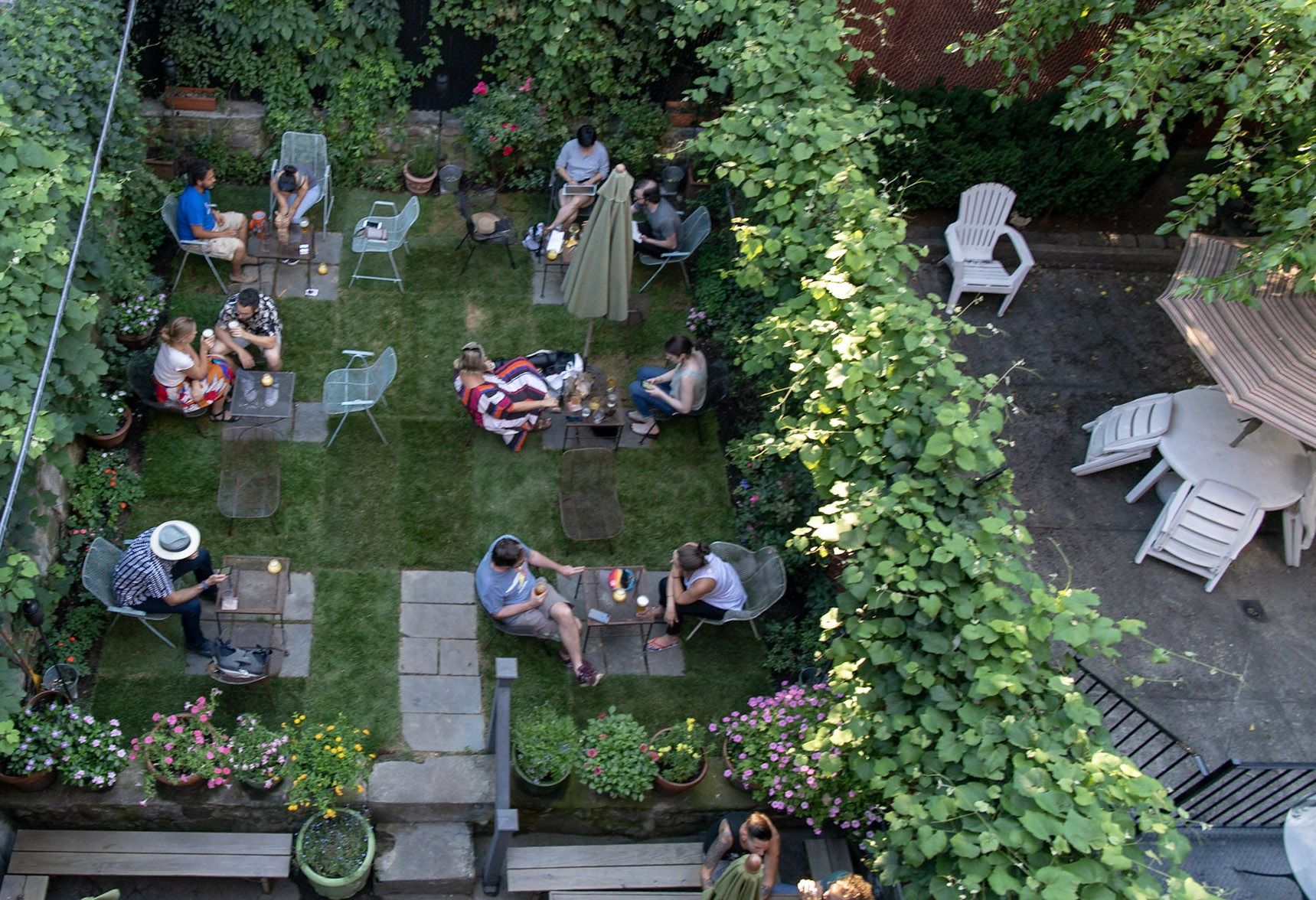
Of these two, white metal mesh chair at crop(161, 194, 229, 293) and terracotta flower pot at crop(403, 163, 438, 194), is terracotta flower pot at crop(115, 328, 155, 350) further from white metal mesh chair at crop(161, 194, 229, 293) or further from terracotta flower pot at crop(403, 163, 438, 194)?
terracotta flower pot at crop(403, 163, 438, 194)

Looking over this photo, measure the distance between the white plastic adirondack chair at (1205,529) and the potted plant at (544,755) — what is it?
16.1 ft

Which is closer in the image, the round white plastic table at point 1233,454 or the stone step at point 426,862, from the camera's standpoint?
the stone step at point 426,862

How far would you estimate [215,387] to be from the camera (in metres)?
8.56

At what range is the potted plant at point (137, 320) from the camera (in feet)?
28.9

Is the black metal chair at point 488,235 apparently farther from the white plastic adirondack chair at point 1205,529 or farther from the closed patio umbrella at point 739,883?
the white plastic adirondack chair at point 1205,529

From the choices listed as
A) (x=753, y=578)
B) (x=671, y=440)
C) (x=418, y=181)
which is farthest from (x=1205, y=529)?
(x=418, y=181)

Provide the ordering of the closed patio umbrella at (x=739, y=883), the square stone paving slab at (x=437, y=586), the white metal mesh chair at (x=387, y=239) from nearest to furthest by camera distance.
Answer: the closed patio umbrella at (x=739, y=883), the square stone paving slab at (x=437, y=586), the white metal mesh chair at (x=387, y=239)

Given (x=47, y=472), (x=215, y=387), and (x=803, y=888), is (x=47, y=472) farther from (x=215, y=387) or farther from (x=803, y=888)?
(x=803, y=888)

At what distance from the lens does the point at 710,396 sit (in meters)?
9.02

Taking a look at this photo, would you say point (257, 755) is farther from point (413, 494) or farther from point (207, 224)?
point (207, 224)

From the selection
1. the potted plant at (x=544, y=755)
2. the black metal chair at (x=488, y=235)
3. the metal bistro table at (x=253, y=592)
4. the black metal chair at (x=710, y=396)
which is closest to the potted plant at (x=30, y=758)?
the metal bistro table at (x=253, y=592)

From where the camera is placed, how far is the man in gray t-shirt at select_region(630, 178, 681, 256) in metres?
9.91

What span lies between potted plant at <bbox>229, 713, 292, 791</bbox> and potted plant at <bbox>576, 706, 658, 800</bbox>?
1.90 m

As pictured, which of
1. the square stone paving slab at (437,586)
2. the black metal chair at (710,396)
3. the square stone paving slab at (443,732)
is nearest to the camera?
the square stone paving slab at (443,732)
